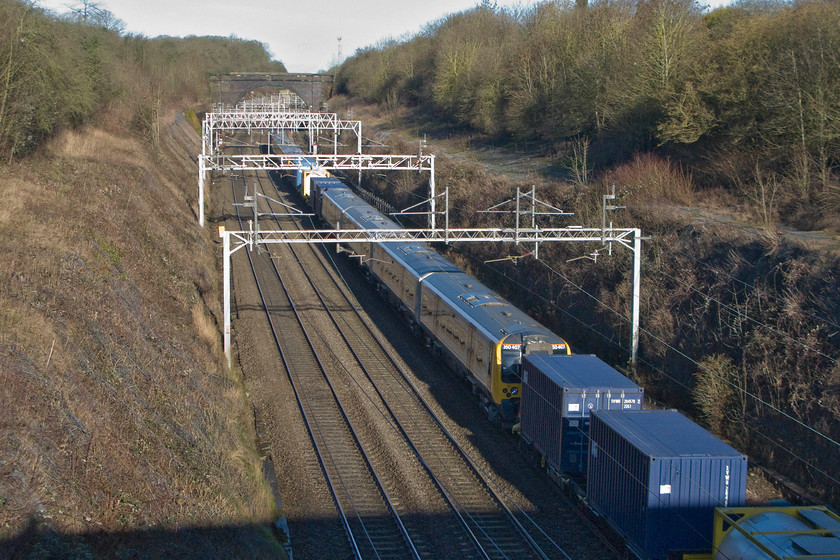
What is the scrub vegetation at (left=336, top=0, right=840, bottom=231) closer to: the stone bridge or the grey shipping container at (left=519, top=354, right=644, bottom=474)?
the grey shipping container at (left=519, top=354, right=644, bottom=474)

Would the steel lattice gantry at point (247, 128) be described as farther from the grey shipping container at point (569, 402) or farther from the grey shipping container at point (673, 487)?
the grey shipping container at point (673, 487)

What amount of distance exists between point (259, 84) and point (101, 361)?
5981 cm

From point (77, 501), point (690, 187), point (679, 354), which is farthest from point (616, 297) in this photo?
point (77, 501)

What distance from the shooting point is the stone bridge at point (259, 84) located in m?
67.9

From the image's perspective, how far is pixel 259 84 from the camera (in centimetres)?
6862

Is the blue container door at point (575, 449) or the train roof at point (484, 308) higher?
the train roof at point (484, 308)

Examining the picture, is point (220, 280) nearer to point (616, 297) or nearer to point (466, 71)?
point (616, 297)

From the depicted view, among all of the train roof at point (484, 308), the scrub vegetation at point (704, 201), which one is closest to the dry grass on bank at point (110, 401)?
the train roof at point (484, 308)

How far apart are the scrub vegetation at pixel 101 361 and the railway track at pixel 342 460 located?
4.01 ft

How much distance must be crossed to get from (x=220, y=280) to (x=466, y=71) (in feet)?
96.9

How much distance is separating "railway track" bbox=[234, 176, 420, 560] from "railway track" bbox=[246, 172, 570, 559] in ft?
1.62

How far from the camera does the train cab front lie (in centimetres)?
1496

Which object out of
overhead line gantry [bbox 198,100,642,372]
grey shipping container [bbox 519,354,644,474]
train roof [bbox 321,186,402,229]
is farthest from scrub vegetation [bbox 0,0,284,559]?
train roof [bbox 321,186,402,229]

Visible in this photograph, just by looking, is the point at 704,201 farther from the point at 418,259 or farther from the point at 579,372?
the point at 579,372
